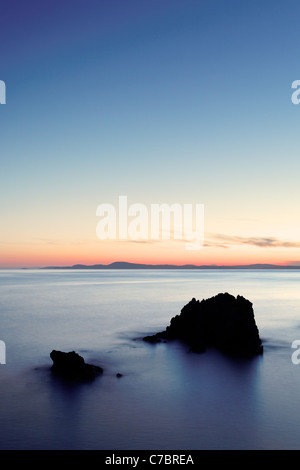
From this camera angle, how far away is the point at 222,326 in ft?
136

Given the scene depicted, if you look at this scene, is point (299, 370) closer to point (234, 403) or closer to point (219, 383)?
point (219, 383)

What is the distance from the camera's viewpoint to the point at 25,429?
2181cm

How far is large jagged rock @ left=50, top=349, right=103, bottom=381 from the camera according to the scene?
98.9 feet

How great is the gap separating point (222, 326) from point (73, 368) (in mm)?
18218

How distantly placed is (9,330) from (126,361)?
26.8 m

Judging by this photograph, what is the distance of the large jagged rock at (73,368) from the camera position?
30150mm

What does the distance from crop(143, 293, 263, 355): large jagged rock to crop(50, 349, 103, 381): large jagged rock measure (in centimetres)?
1385

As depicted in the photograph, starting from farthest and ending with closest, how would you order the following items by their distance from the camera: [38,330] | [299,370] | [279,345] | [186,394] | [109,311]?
[109,311] → [38,330] → [279,345] → [299,370] → [186,394]
